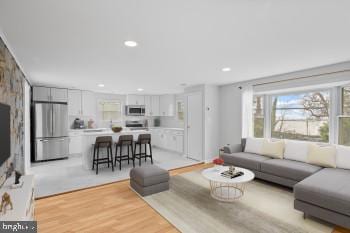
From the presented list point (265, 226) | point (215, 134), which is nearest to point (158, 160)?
point (215, 134)

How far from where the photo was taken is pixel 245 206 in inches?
113

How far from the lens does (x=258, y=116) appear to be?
16.5ft

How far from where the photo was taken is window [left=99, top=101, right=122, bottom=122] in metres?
7.46

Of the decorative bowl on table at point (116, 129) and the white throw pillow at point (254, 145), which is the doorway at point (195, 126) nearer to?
the white throw pillow at point (254, 145)

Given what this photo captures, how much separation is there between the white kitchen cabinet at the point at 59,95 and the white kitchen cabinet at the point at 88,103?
54 centimetres

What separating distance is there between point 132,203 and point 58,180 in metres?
2.11

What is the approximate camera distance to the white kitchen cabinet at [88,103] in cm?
649

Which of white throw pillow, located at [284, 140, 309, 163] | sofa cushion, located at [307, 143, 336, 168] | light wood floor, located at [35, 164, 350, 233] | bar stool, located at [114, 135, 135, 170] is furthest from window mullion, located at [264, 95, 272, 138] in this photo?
bar stool, located at [114, 135, 135, 170]

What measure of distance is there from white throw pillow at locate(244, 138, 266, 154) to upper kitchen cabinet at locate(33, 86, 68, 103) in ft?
19.2

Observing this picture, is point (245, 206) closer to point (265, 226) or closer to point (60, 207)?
point (265, 226)

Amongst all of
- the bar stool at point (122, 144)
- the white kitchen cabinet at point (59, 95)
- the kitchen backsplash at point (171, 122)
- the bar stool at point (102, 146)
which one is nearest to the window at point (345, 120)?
the bar stool at point (122, 144)

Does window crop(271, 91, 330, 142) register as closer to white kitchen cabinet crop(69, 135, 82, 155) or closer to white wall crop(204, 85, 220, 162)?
white wall crop(204, 85, 220, 162)

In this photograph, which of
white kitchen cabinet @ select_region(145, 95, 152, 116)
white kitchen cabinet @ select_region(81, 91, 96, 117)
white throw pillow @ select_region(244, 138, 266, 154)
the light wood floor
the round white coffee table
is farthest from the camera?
white kitchen cabinet @ select_region(145, 95, 152, 116)

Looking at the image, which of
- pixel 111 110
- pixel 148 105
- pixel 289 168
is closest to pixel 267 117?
pixel 289 168
